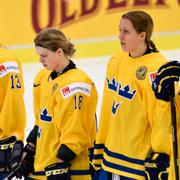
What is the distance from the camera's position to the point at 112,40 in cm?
576

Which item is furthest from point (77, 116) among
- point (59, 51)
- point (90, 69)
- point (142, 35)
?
point (90, 69)

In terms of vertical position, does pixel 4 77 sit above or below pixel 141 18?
below

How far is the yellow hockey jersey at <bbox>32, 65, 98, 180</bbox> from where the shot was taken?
2158 mm

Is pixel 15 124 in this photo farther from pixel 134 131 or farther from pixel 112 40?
pixel 112 40

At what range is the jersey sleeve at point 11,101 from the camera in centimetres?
249

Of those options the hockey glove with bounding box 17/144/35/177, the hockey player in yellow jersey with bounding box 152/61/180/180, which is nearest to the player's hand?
the hockey glove with bounding box 17/144/35/177

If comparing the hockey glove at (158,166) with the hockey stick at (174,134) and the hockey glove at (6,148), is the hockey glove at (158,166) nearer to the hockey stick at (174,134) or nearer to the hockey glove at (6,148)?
the hockey stick at (174,134)

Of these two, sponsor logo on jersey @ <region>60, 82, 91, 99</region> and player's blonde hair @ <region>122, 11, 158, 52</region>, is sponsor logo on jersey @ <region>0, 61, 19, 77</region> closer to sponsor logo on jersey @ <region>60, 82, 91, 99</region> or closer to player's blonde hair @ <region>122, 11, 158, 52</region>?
sponsor logo on jersey @ <region>60, 82, 91, 99</region>

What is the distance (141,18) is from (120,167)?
51cm

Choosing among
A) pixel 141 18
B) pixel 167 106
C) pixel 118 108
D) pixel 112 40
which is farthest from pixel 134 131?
pixel 112 40

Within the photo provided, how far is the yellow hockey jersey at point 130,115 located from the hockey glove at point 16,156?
0.43m

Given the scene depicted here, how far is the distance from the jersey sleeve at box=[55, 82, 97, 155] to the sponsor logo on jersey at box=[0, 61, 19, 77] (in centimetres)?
39

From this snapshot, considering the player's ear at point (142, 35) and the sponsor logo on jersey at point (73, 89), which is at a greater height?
the player's ear at point (142, 35)

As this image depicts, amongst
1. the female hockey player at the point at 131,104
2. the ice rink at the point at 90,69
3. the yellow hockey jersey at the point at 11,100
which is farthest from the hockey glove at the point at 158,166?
the ice rink at the point at 90,69
